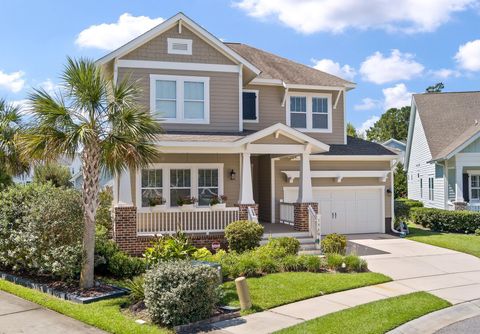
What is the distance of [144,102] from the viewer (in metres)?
17.2

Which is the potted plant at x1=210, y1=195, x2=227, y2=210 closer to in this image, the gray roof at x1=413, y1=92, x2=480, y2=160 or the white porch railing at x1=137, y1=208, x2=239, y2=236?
the white porch railing at x1=137, y1=208, x2=239, y2=236

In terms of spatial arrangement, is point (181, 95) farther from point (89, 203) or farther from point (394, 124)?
point (394, 124)

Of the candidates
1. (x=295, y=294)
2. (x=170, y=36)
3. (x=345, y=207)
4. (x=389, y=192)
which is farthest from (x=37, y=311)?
(x=389, y=192)

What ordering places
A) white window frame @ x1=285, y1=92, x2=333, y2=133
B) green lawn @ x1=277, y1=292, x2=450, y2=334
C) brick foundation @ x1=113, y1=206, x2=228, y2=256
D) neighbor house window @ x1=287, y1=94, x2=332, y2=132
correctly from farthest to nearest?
neighbor house window @ x1=287, y1=94, x2=332, y2=132 → white window frame @ x1=285, y1=92, x2=333, y2=133 → brick foundation @ x1=113, y1=206, x2=228, y2=256 → green lawn @ x1=277, y1=292, x2=450, y2=334

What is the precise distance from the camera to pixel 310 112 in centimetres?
2123

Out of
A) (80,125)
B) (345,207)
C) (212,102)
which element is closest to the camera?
(80,125)

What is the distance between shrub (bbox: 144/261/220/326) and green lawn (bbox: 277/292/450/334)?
58.2 inches

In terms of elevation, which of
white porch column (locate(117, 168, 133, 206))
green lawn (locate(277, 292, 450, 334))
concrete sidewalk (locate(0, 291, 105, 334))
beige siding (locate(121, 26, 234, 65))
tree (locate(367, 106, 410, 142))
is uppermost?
tree (locate(367, 106, 410, 142))

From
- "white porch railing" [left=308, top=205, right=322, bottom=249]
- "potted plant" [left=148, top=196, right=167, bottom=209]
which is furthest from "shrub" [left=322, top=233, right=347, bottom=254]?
"potted plant" [left=148, top=196, right=167, bottom=209]

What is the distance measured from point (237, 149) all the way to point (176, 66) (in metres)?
3.97

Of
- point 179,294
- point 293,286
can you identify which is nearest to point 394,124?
point 293,286

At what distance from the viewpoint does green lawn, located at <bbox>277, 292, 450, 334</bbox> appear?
7.98m

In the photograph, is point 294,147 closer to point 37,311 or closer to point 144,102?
point 144,102

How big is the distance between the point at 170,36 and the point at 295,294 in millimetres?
11041
